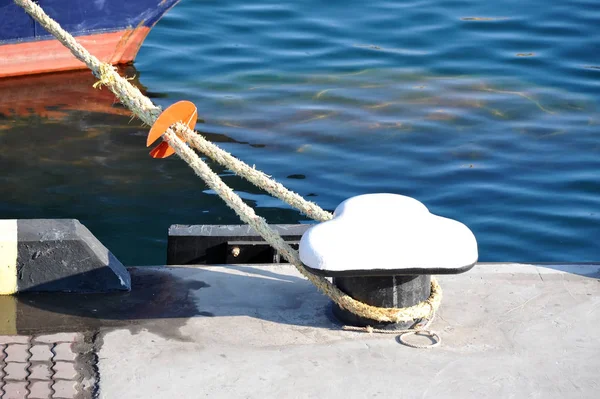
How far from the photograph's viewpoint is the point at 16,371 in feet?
12.0

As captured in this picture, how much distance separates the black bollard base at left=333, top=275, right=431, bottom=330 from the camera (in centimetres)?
396

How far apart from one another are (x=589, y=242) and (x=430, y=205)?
4.07ft

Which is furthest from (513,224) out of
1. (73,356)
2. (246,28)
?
(246,28)

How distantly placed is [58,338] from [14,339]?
0.18 m

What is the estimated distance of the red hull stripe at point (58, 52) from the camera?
30.2ft

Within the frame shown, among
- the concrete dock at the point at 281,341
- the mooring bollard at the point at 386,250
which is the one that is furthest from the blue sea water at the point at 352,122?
the mooring bollard at the point at 386,250

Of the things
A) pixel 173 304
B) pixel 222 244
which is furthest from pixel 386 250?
pixel 222 244

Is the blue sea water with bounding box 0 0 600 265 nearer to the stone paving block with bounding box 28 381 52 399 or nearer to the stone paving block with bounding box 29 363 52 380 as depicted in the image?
the stone paving block with bounding box 29 363 52 380

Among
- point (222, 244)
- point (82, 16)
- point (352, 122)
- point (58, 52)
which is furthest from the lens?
point (58, 52)

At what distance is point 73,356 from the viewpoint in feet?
12.5

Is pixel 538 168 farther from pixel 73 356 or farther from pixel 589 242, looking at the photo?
pixel 73 356

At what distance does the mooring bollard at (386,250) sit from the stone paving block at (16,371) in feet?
4.01

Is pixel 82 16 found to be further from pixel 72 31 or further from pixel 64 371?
pixel 64 371

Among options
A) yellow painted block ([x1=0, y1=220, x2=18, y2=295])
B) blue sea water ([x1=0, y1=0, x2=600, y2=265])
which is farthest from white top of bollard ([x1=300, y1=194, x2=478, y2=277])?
blue sea water ([x1=0, y1=0, x2=600, y2=265])
